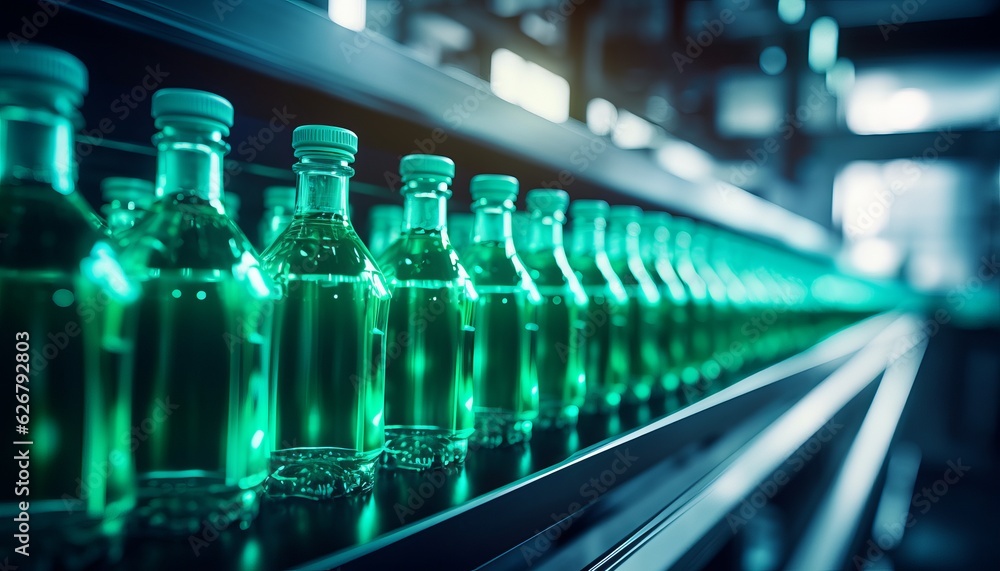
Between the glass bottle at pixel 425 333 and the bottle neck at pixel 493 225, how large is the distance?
0.44 feet

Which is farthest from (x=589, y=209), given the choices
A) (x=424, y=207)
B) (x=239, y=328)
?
(x=239, y=328)

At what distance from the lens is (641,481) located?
1.06 metres

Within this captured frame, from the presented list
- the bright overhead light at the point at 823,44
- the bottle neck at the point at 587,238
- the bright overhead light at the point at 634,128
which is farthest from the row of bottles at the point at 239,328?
the bright overhead light at the point at 823,44

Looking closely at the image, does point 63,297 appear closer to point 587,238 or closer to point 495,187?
point 495,187

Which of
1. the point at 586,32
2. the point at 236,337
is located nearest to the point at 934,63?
the point at 586,32

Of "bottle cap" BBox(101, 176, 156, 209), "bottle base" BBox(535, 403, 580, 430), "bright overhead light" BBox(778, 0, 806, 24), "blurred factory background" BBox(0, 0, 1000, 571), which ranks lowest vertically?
"bottle base" BBox(535, 403, 580, 430)

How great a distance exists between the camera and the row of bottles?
39 centimetres

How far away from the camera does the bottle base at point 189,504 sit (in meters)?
0.44

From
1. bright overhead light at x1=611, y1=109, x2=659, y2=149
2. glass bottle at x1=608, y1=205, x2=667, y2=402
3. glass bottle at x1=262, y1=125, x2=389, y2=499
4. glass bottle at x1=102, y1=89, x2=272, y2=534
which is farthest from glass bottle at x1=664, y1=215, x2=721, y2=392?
bright overhead light at x1=611, y1=109, x2=659, y2=149

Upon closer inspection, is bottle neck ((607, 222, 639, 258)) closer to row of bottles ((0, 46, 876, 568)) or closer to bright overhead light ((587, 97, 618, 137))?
row of bottles ((0, 46, 876, 568))

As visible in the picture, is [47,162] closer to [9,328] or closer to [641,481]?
[9,328]

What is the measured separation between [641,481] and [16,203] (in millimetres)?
887

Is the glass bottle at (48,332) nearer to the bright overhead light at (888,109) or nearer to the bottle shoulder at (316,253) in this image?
the bottle shoulder at (316,253)

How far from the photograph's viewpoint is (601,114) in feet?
8.11
